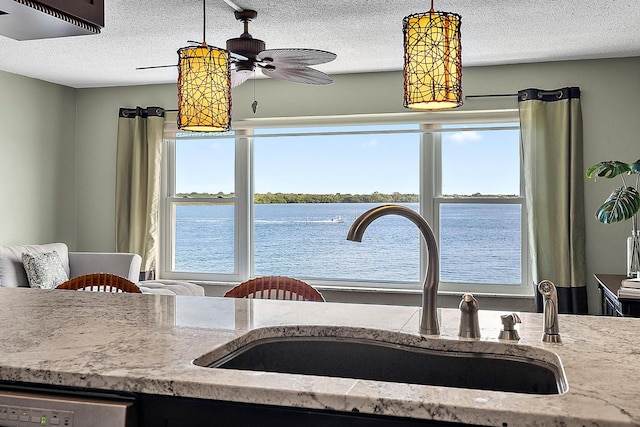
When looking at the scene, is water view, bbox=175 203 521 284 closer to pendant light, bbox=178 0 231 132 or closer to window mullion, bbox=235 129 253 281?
window mullion, bbox=235 129 253 281

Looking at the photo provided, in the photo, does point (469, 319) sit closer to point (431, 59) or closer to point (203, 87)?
point (431, 59)

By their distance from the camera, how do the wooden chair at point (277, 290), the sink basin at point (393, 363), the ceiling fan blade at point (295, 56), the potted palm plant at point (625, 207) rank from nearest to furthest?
the sink basin at point (393, 363) < the wooden chair at point (277, 290) < the ceiling fan blade at point (295, 56) < the potted palm plant at point (625, 207)

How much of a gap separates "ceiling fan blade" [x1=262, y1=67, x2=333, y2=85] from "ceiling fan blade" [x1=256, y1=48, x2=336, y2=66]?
14 cm

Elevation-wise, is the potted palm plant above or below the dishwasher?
above

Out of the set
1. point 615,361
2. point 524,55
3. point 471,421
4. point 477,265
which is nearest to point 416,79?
point 615,361

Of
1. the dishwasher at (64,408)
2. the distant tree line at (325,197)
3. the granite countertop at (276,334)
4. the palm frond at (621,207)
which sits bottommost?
the dishwasher at (64,408)

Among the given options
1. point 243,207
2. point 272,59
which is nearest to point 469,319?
point 272,59

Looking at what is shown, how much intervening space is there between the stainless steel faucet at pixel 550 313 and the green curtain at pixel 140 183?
4.93 meters

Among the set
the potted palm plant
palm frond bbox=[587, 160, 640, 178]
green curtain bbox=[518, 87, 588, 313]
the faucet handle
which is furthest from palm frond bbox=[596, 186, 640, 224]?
the faucet handle

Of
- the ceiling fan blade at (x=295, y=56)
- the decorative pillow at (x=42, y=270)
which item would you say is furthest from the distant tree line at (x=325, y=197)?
the ceiling fan blade at (x=295, y=56)

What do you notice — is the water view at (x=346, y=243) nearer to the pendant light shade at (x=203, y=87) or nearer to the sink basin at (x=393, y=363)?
the pendant light shade at (x=203, y=87)

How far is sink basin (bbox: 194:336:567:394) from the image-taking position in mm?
1416

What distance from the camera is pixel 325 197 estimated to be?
19.2ft

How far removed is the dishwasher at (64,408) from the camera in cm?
120
